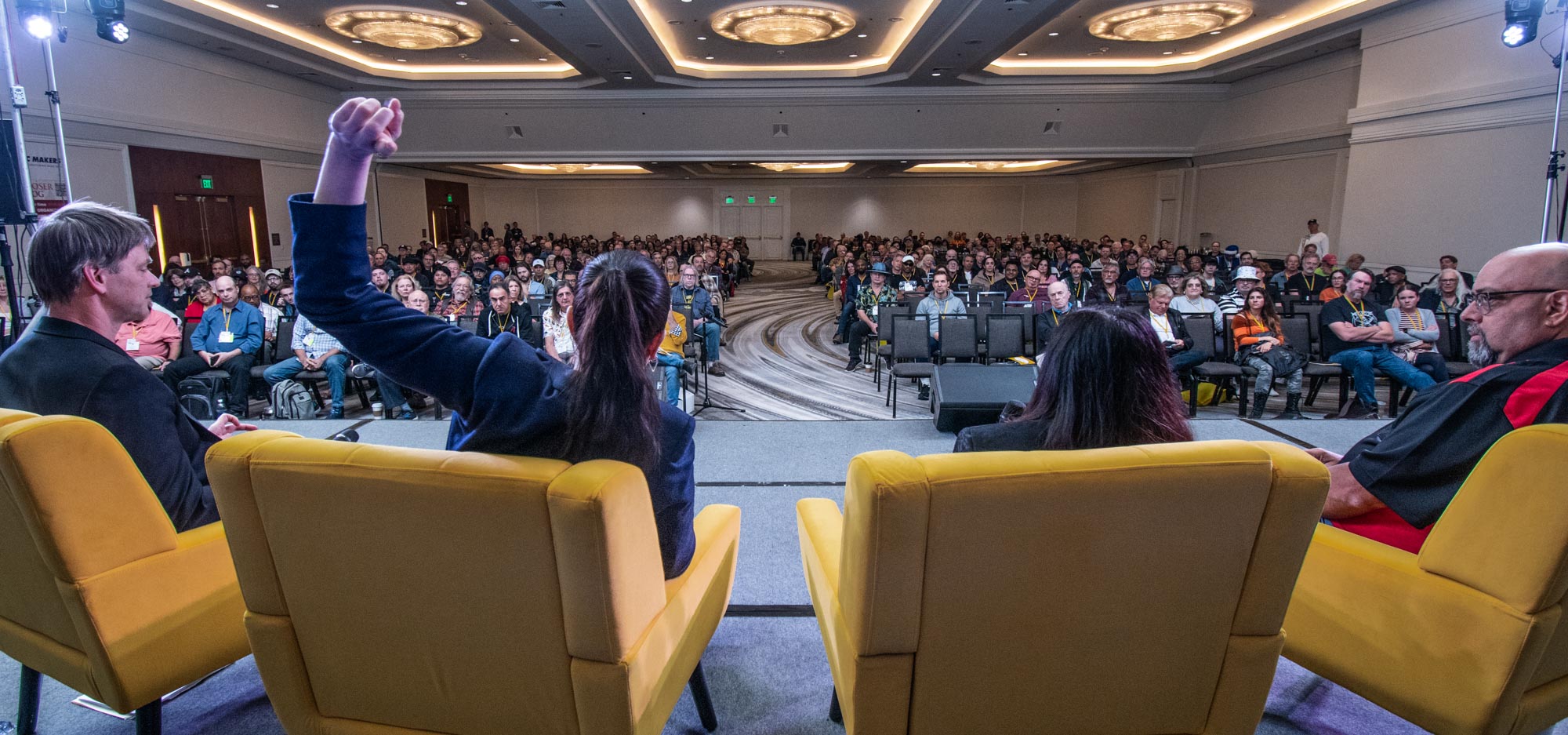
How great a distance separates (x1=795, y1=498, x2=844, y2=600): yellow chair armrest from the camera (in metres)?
1.69

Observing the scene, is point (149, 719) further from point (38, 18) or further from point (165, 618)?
point (38, 18)

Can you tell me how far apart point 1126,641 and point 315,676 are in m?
1.53

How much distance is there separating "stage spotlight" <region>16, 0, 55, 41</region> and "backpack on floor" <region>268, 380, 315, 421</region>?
248cm

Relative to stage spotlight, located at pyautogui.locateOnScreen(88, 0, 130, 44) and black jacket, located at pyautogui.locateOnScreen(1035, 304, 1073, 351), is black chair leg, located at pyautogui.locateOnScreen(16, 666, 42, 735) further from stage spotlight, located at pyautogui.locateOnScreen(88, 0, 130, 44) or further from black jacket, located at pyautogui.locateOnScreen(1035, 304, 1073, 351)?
black jacket, located at pyautogui.locateOnScreen(1035, 304, 1073, 351)

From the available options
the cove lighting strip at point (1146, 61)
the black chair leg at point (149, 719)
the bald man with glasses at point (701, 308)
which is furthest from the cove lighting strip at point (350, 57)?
the black chair leg at point (149, 719)

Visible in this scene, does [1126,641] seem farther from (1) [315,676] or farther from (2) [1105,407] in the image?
(1) [315,676]

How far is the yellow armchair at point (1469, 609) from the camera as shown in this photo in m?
1.37

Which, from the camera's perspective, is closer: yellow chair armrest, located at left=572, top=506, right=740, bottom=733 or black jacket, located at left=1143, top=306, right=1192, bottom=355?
yellow chair armrest, located at left=572, top=506, right=740, bottom=733

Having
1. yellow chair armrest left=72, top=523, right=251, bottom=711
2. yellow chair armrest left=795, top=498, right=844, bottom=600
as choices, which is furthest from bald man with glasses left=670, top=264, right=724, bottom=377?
yellow chair armrest left=72, top=523, right=251, bottom=711

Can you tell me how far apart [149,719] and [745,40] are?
1109 centimetres

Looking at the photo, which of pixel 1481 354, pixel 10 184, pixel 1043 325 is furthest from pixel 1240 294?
pixel 10 184

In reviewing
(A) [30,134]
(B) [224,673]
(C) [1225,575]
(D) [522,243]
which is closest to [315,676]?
(B) [224,673]

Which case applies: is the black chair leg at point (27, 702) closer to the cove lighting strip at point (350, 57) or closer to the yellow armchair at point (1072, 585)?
the yellow armchair at point (1072, 585)

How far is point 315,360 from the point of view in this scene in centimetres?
570
